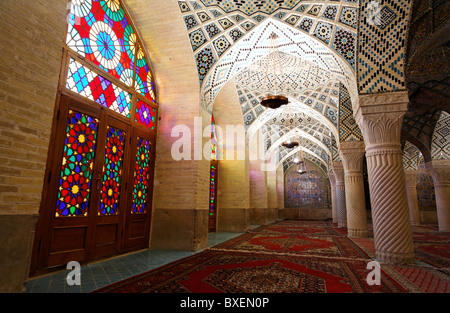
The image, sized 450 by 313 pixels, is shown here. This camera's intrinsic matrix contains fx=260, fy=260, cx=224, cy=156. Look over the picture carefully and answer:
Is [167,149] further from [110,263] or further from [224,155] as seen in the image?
[224,155]

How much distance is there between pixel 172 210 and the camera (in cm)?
591

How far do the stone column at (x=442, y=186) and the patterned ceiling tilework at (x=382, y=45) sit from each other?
781 centimetres

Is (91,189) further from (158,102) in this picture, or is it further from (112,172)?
(158,102)

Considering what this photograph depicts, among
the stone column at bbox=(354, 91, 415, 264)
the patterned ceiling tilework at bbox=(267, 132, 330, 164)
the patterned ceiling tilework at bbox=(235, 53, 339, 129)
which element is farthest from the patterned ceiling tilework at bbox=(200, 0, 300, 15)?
the patterned ceiling tilework at bbox=(267, 132, 330, 164)

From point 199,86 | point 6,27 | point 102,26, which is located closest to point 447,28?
point 199,86

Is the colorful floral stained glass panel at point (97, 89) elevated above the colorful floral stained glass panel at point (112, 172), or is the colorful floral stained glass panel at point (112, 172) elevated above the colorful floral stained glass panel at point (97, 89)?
the colorful floral stained glass panel at point (97, 89)

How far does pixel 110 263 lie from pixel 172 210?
6.06ft

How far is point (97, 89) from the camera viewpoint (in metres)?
4.64

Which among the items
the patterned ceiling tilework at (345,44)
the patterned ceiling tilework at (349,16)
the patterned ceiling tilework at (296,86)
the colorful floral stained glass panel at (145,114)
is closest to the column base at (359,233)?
the patterned ceiling tilework at (296,86)

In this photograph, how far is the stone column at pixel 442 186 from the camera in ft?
34.0

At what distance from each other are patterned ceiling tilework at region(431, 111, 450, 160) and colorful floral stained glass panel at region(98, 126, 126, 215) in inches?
443

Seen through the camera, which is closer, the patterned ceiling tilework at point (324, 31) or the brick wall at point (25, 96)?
the brick wall at point (25, 96)

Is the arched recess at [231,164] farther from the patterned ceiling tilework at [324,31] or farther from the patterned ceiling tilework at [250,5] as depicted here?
the patterned ceiling tilework at [324,31]

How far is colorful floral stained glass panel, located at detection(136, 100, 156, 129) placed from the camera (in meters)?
5.79
